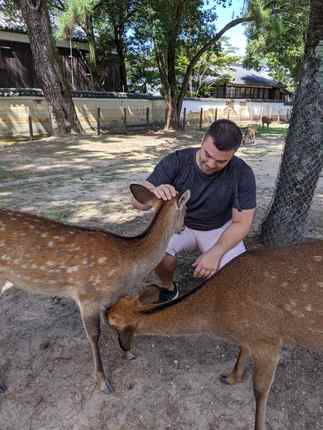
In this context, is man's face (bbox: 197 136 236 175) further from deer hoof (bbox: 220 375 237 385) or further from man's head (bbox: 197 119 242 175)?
deer hoof (bbox: 220 375 237 385)

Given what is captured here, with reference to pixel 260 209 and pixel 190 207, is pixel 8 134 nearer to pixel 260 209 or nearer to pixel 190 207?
pixel 260 209

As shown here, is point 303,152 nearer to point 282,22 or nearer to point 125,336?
point 125,336

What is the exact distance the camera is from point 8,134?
13969 mm

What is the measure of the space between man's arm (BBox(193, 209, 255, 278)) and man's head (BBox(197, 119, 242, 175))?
0.42 m

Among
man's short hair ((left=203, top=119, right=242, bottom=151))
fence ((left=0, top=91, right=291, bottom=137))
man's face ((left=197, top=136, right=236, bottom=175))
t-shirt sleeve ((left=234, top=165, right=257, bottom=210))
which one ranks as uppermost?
man's short hair ((left=203, top=119, right=242, bottom=151))

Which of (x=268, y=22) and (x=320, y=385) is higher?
(x=268, y=22)

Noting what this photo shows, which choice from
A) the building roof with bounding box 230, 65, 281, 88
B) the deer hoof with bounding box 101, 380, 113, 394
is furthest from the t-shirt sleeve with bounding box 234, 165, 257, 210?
the building roof with bounding box 230, 65, 281, 88

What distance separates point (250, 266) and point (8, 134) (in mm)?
13519

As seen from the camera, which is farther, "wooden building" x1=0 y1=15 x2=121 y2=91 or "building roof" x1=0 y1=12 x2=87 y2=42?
"wooden building" x1=0 y1=15 x2=121 y2=91

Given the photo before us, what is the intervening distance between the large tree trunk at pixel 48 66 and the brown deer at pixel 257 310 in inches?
484

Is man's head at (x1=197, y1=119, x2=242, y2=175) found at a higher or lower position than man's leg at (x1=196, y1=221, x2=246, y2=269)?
higher

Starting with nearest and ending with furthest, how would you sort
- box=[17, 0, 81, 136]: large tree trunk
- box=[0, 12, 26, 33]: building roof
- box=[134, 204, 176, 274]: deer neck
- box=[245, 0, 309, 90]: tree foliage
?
box=[134, 204, 176, 274]: deer neck
box=[17, 0, 81, 136]: large tree trunk
box=[245, 0, 309, 90]: tree foliage
box=[0, 12, 26, 33]: building roof

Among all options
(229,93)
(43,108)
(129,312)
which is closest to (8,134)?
(43,108)

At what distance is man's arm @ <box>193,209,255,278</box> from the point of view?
281 cm
